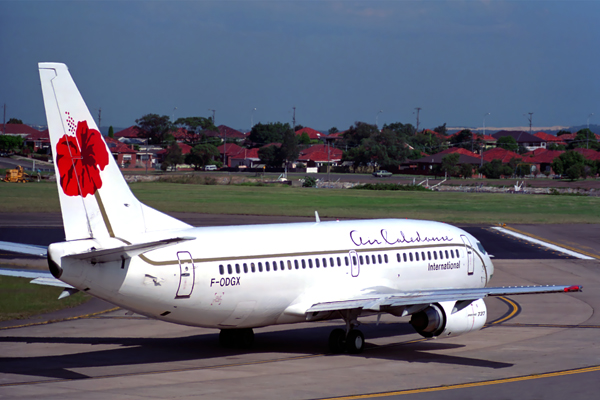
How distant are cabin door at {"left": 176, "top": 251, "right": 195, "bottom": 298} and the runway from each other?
101 inches

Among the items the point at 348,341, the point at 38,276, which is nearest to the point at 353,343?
the point at 348,341

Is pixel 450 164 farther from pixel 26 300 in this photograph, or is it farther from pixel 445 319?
pixel 445 319

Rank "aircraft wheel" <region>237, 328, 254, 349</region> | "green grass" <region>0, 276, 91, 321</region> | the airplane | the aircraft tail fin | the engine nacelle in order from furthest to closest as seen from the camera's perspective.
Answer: "green grass" <region>0, 276, 91, 321</region> < "aircraft wheel" <region>237, 328, 254, 349</region> < the engine nacelle < the airplane < the aircraft tail fin

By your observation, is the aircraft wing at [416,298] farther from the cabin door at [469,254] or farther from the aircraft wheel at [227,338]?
the cabin door at [469,254]

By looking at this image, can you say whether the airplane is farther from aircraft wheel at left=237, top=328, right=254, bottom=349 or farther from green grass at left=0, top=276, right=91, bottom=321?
green grass at left=0, top=276, right=91, bottom=321

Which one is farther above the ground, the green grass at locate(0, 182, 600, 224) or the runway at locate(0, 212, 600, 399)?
the green grass at locate(0, 182, 600, 224)

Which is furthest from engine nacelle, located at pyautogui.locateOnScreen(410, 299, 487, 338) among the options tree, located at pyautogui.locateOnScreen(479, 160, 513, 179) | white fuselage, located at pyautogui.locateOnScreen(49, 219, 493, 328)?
tree, located at pyautogui.locateOnScreen(479, 160, 513, 179)

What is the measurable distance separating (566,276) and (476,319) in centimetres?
2119

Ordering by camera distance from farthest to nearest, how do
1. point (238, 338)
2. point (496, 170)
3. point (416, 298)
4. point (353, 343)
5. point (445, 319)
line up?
point (496, 170) < point (238, 338) < point (353, 343) < point (445, 319) < point (416, 298)

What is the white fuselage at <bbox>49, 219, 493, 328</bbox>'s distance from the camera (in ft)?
71.2

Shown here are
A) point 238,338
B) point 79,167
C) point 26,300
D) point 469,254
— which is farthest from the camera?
point 26,300

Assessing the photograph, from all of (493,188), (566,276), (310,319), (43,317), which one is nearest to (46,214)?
(43,317)

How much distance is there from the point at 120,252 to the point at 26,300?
56.9 ft

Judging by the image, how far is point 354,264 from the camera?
26828 mm
